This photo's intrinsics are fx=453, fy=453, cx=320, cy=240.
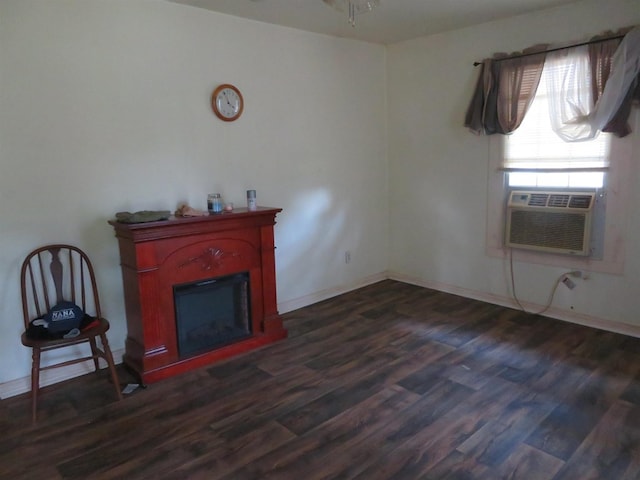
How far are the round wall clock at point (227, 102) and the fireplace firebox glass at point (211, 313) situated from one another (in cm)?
124

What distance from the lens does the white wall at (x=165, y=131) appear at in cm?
269

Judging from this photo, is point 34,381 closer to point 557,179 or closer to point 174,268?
point 174,268

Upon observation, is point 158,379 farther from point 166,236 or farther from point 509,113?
point 509,113

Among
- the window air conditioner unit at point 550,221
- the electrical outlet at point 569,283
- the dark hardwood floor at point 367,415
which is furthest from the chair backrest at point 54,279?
the electrical outlet at point 569,283

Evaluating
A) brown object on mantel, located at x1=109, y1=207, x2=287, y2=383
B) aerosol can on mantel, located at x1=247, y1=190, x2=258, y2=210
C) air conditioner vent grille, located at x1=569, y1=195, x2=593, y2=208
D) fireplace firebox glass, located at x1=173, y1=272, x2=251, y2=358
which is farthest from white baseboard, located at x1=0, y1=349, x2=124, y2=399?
air conditioner vent grille, located at x1=569, y1=195, x2=593, y2=208

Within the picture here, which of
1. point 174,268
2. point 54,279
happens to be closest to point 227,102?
point 174,268

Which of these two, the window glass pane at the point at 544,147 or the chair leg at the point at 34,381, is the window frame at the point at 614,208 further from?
the chair leg at the point at 34,381

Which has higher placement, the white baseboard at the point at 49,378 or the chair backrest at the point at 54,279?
the chair backrest at the point at 54,279

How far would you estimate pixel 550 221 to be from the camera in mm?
3600

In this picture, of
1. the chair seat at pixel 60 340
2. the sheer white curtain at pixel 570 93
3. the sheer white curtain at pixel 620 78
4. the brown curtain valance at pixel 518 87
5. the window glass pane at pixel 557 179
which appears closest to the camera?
the chair seat at pixel 60 340

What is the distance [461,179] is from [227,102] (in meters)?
2.22

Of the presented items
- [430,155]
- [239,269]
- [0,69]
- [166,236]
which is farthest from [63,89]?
[430,155]

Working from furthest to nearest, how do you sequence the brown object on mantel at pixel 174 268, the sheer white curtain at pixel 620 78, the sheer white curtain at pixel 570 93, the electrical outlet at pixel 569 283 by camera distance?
the electrical outlet at pixel 569 283 < the sheer white curtain at pixel 570 93 < the sheer white curtain at pixel 620 78 < the brown object on mantel at pixel 174 268

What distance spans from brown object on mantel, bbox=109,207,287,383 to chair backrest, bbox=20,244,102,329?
24 centimetres
